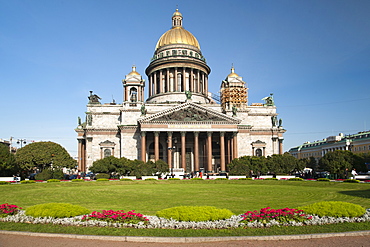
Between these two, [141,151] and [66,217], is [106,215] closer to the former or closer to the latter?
[66,217]

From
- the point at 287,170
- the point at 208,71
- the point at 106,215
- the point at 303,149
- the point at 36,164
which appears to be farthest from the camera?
the point at 303,149

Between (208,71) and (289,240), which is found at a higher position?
(208,71)

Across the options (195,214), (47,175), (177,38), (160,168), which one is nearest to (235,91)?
(177,38)

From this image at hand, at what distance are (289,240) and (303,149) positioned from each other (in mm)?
141396

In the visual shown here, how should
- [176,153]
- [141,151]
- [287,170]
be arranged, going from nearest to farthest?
[287,170]
[141,151]
[176,153]

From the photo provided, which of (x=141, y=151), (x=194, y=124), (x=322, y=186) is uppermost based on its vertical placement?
(x=194, y=124)

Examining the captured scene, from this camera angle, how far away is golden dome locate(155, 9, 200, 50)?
8606 cm

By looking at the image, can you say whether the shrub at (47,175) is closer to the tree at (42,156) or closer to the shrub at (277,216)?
the tree at (42,156)

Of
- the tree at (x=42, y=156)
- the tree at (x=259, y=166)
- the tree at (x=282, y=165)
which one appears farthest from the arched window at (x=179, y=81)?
the tree at (x=282, y=165)

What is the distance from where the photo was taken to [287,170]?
173 feet

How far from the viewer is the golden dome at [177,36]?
86062 mm

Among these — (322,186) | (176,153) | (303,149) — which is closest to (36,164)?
(176,153)

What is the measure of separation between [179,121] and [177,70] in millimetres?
23533

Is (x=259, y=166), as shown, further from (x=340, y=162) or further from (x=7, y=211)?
(x=7, y=211)
